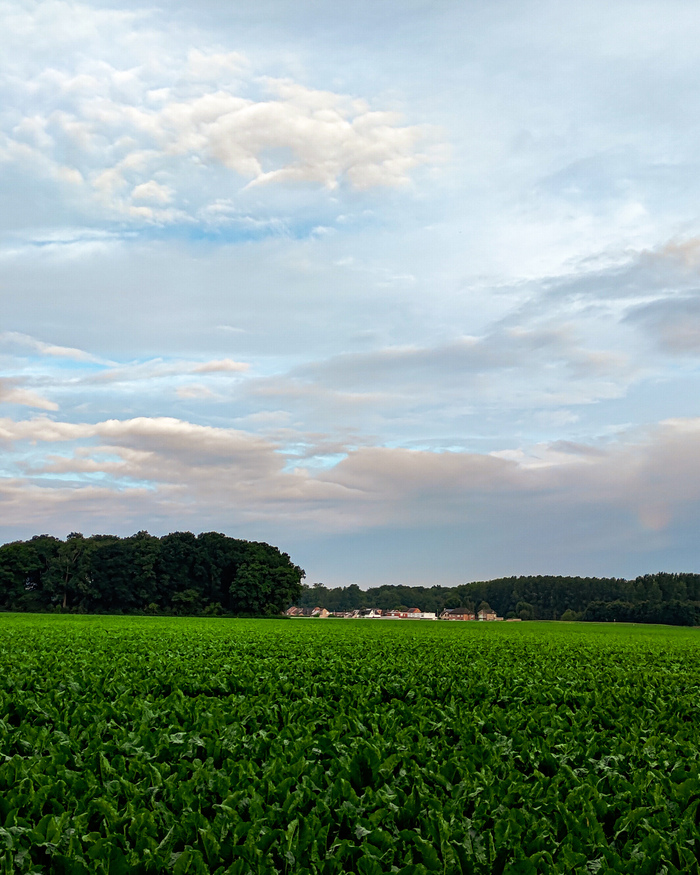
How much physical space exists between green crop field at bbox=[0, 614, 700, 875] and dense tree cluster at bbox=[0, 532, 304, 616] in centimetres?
9555

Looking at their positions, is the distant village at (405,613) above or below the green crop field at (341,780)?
below

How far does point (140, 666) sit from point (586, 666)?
12.4 metres

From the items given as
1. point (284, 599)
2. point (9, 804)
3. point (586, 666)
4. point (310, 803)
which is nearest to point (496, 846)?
point (310, 803)

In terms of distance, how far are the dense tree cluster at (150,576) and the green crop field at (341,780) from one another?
95.6 m

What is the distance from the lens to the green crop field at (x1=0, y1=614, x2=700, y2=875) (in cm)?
482

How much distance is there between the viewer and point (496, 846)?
4.96m

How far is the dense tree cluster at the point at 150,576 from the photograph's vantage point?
106000 mm

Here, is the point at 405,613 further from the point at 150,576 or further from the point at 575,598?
the point at 150,576

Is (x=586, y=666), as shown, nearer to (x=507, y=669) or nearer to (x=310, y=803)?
(x=507, y=669)

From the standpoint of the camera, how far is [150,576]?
108 m

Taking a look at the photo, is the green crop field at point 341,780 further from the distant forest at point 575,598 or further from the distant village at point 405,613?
the distant village at point 405,613

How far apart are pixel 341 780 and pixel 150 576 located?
354ft

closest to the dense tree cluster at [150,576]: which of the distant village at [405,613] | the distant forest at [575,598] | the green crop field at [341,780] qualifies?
the distant forest at [575,598]

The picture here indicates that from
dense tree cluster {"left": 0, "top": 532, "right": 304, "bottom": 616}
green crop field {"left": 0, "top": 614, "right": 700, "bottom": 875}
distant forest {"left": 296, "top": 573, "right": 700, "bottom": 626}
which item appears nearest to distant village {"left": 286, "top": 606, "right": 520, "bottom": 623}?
distant forest {"left": 296, "top": 573, "right": 700, "bottom": 626}
